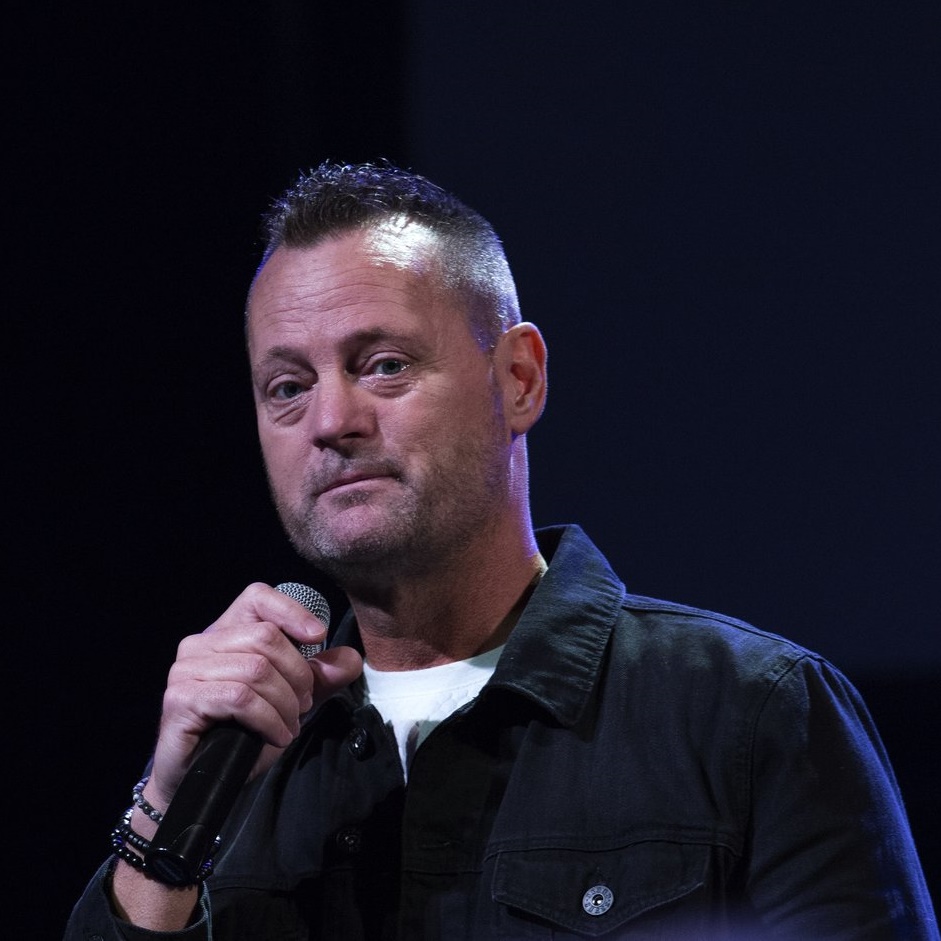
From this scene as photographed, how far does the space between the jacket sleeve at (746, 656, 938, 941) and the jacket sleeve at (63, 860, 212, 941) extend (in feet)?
2.20

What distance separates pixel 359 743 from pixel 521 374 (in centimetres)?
60

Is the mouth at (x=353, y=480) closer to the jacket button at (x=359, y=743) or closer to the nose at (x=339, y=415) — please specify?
the nose at (x=339, y=415)

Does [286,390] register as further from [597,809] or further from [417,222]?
[597,809]

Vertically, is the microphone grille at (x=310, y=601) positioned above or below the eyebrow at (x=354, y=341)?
below

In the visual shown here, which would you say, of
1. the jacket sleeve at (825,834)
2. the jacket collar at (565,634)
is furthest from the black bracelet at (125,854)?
the jacket sleeve at (825,834)

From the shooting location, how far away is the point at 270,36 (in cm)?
294

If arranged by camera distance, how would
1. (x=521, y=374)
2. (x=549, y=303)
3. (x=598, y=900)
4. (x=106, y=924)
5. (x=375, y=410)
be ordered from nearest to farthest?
(x=598, y=900), (x=106, y=924), (x=375, y=410), (x=521, y=374), (x=549, y=303)

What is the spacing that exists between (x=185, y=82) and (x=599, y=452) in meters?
1.27

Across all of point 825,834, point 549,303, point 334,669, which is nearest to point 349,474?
point 334,669

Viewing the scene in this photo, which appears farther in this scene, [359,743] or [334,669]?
[359,743]

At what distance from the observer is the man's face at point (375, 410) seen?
1714 mm

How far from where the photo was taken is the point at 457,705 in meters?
1.76

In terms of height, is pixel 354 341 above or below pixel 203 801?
above

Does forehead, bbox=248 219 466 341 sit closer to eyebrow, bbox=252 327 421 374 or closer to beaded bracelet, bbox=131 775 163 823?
eyebrow, bbox=252 327 421 374
